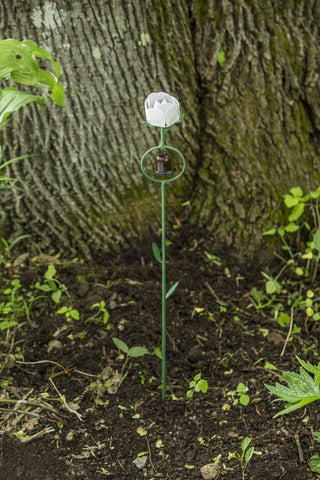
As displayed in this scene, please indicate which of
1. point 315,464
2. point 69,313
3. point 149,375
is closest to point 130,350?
point 149,375

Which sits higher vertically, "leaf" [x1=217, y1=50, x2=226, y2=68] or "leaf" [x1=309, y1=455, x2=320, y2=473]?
"leaf" [x1=217, y1=50, x2=226, y2=68]

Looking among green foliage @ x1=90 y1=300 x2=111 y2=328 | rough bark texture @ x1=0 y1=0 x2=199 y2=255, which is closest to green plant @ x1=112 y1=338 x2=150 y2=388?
green foliage @ x1=90 y1=300 x2=111 y2=328

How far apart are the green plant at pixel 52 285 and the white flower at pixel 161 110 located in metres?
1.08

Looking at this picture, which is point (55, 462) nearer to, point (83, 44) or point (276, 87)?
point (83, 44)

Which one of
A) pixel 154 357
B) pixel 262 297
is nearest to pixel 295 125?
pixel 262 297

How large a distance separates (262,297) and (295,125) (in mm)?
838

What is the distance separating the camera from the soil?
5.69 ft

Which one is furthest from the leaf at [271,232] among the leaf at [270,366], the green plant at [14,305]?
the green plant at [14,305]

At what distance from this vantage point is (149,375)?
6.72 ft

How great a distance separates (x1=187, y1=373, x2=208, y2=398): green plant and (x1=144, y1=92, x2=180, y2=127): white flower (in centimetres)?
102

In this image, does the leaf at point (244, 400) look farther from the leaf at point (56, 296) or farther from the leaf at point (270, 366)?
the leaf at point (56, 296)

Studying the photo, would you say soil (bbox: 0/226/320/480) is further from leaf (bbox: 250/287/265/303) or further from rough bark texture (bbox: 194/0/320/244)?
rough bark texture (bbox: 194/0/320/244)

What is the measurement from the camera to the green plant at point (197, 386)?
194 centimetres

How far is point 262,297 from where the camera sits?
7.55 ft
